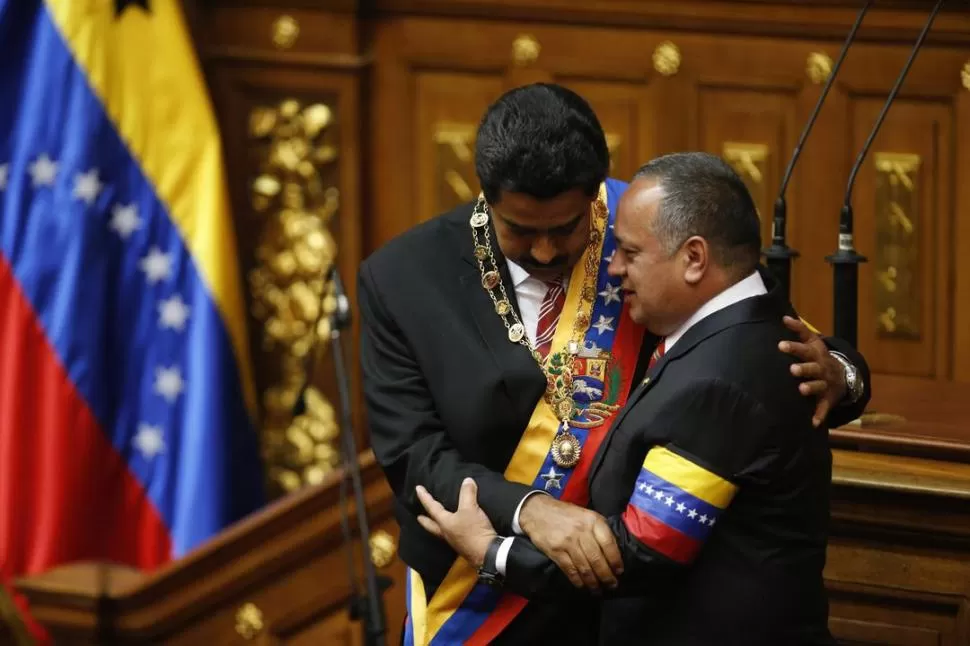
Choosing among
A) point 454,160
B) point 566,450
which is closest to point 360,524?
point 566,450

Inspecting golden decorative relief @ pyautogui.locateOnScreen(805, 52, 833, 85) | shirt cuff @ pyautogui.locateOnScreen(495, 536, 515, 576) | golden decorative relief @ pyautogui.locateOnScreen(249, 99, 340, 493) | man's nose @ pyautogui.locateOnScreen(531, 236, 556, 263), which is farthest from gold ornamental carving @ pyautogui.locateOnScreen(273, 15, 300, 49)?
shirt cuff @ pyautogui.locateOnScreen(495, 536, 515, 576)

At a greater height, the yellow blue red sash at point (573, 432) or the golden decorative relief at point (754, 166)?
the golden decorative relief at point (754, 166)

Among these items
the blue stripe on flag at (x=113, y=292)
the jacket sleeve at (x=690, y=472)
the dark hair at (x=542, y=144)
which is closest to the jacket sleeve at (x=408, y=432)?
the jacket sleeve at (x=690, y=472)

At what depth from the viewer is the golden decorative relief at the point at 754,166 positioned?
173 inches

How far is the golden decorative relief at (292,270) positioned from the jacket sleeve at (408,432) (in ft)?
6.97

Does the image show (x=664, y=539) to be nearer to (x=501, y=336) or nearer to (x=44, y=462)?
(x=501, y=336)

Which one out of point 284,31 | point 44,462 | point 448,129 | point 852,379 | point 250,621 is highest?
point 284,31

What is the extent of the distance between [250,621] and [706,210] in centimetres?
194

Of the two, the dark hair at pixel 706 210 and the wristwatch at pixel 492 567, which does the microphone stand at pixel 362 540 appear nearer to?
the wristwatch at pixel 492 567

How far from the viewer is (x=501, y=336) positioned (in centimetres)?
221

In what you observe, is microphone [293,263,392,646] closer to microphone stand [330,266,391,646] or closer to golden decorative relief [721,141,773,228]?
microphone stand [330,266,391,646]

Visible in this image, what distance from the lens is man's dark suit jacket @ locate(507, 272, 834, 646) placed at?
6.37 ft

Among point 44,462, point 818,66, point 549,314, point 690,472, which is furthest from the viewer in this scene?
point 818,66

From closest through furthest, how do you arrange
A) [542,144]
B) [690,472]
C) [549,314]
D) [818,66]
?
[690,472]
[542,144]
[549,314]
[818,66]
